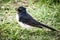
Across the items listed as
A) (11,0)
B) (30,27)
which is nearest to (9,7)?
(11,0)

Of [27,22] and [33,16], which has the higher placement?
[27,22]

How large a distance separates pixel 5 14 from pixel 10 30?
116 cm

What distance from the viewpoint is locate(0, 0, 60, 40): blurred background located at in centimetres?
825

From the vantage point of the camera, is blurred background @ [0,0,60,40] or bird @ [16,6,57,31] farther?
blurred background @ [0,0,60,40]

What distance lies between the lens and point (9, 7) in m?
9.92

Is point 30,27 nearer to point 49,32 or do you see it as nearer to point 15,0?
point 49,32

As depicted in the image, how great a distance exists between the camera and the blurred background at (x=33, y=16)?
8.25m

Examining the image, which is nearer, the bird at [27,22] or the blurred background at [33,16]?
the bird at [27,22]

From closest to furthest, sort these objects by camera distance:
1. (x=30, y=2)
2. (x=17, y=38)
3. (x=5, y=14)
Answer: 1. (x=17, y=38)
2. (x=5, y=14)
3. (x=30, y=2)

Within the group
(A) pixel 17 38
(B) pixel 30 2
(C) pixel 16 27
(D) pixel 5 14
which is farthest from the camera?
(B) pixel 30 2

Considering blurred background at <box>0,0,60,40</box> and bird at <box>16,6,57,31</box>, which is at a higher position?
bird at <box>16,6,57,31</box>

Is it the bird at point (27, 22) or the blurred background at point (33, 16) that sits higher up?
the bird at point (27, 22)

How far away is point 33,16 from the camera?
30.9ft

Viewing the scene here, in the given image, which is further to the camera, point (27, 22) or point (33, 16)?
point (33, 16)
